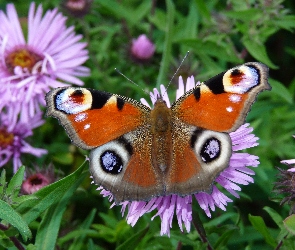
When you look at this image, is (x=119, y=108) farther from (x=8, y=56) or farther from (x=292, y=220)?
(x=8, y=56)

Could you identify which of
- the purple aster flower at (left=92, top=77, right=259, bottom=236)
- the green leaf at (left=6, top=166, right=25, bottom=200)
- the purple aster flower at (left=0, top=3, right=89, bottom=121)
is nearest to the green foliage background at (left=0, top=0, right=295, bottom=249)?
the green leaf at (left=6, top=166, right=25, bottom=200)

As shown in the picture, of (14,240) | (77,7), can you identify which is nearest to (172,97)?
(77,7)

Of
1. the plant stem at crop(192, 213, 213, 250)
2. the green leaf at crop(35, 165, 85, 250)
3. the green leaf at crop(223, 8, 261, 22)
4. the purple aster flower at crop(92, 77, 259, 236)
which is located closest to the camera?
the purple aster flower at crop(92, 77, 259, 236)

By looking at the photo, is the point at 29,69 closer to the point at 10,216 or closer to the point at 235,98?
the point at 10,216

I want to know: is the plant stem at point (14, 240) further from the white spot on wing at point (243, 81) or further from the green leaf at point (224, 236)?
the white spot on wing at point (243, 81)

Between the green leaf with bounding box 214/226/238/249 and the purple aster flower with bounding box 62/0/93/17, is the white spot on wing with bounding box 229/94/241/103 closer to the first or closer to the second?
the green leaf with bounding box 214/226/238/249

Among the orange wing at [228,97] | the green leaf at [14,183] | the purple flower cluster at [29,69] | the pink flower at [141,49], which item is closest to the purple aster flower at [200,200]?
the orange wing at [228,97]
